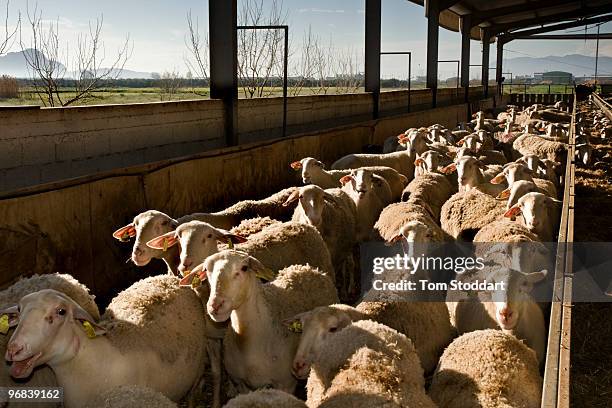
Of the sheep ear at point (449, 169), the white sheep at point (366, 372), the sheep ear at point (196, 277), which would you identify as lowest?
the white sheep at point (366, 372)

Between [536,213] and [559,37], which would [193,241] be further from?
[559,37]

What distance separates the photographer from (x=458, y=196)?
26.1 ft

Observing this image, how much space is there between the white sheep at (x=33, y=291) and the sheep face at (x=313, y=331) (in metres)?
1.46

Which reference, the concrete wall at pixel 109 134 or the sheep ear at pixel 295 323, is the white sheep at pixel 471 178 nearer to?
the concrete wall at pixel 109 134

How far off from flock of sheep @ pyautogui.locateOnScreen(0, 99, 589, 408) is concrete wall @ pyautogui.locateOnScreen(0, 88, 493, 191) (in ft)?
5.07

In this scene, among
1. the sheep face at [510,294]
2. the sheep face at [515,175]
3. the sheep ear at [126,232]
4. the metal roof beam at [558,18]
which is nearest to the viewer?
the sheep face at [510,294]

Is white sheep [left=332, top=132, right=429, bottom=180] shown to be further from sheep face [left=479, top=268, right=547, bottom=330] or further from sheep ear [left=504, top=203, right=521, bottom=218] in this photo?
sheep face [left=479, top=268, right=547, bottom=330]

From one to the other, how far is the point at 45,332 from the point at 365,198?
5.48 meters

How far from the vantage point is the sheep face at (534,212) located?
22.3 ft

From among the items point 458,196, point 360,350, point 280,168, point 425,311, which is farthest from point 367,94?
point 360,350

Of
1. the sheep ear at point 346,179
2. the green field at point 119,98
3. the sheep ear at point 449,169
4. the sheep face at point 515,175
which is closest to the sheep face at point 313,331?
the sheep ear at point 346,179

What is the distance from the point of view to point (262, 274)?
4.42 m

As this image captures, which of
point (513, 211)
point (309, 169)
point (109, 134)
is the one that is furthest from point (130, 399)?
point (309, 169)

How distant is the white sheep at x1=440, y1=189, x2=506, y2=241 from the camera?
23.5ft
